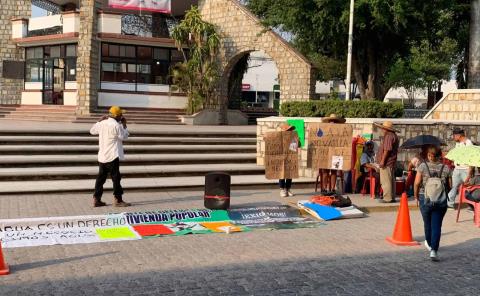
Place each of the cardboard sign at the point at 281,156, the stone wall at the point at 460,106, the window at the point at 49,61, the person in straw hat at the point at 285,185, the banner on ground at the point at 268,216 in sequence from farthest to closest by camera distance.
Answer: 1. the window at the point at 49,61
2. the stone wall at the point at 460,106
3. the person in straw hat at the point at 285,185
4. the cardboard sign at the point at 281,156
5. the banner on ground at the point at 268,216

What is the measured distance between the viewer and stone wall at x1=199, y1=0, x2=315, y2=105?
75.7ft

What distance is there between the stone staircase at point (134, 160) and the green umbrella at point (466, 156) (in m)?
5.43

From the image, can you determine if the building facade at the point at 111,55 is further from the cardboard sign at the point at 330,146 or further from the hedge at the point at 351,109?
the cardboard sign at the point at 330,146

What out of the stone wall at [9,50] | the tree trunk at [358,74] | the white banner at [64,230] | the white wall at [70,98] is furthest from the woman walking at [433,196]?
the stone wall at [9,50]

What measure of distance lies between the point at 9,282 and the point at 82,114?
1854cm

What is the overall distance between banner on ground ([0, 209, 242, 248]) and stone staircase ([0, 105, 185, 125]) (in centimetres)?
1433

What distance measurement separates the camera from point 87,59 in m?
23.7

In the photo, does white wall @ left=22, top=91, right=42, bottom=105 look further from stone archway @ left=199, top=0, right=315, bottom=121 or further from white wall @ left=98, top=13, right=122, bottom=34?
stone archway @ left=199, top=0, right=315, bottom=121

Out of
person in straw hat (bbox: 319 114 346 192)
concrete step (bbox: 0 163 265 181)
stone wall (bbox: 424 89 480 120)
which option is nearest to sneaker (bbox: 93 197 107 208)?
concrete step (bbox: 0 163 265 181)

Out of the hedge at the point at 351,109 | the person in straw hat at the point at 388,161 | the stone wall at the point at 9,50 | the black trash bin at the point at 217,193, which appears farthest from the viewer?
the stone wall at the point at 9,50

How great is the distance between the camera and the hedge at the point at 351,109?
16312 mm

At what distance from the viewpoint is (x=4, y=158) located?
13.4 m

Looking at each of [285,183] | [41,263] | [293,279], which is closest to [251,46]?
[285,183]

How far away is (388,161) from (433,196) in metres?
4.36
